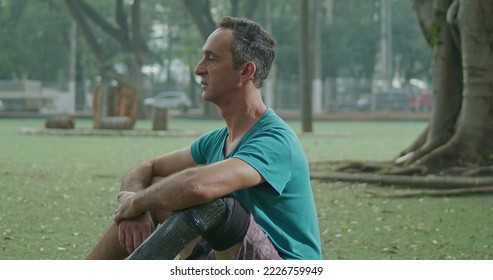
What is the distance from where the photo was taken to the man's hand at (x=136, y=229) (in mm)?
3801

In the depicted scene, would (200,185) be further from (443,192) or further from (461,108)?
(461,108)

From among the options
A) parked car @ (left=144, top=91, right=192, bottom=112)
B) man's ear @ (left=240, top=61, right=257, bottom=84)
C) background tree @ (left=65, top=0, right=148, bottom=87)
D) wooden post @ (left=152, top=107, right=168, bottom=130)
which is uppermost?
background tree @ (left=65, top=0, right=148, bottom=87)

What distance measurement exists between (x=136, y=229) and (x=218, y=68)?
65 cm

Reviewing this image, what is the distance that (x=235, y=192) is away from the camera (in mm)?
3828

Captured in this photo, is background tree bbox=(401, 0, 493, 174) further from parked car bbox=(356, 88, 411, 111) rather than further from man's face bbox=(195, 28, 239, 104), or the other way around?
parked car bbox=(356, 88, 411, 111)

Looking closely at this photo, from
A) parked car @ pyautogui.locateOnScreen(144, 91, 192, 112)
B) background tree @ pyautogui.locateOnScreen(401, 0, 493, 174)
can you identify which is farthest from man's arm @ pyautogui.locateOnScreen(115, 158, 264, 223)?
parked car @ pyautogui.locateOnScreen(144, 91, 192, 112)

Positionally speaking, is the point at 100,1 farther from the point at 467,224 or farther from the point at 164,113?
the point at 467,224

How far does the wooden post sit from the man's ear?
71.1 ft

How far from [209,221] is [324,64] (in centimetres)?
5544

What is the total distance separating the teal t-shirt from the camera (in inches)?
147

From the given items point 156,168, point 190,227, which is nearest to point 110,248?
point 156,168

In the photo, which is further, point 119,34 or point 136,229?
point 119,34
